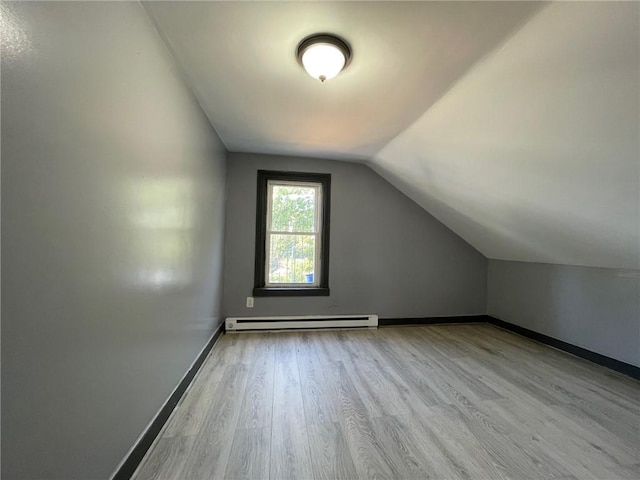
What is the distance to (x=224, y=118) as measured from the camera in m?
2.25

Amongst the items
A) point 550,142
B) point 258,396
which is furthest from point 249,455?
point 550,142

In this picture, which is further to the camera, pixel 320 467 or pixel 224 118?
pixel 224 118

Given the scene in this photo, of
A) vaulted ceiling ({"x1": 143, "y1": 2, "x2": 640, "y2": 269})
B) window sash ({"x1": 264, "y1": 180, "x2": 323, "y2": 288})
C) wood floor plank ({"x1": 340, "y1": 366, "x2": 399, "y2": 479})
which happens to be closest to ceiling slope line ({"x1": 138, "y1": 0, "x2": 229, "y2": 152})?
vaulted ceiling ({"x1": 143, "y1": 2, "x2": 640, "y2": 269})

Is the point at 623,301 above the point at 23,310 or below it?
below

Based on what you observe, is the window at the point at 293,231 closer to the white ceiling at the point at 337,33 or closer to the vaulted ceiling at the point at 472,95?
the vaulted ceiling at the point at 472,95

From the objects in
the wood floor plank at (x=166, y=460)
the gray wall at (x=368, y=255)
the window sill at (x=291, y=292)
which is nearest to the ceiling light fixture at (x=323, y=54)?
the gray wall at (x=368, y=255)

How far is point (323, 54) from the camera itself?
136 cm

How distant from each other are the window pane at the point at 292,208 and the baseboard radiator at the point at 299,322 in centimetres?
107

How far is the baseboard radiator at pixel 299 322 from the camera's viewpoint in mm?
3079

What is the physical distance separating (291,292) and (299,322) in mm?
369

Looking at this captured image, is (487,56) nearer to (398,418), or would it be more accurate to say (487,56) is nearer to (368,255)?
(398,418)

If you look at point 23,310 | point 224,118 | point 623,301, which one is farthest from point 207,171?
point 623,301

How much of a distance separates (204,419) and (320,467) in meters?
0.75

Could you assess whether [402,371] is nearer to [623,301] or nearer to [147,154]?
[623,301]
